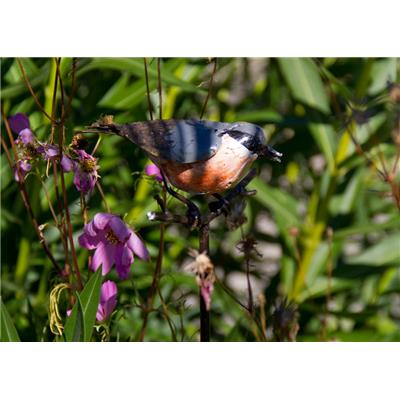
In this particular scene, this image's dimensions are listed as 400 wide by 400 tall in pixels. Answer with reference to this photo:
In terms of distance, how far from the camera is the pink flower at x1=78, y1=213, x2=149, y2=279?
89 cm

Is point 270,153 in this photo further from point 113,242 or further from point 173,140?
point 113,242

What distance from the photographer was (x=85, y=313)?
91cm

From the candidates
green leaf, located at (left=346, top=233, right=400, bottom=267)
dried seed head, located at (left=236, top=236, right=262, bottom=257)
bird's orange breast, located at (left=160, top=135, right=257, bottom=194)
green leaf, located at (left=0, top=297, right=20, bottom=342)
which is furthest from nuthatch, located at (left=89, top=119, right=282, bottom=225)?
green leaf, located at (left=346, top=233, right=400, bottom=267)

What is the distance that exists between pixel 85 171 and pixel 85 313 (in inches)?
6.4

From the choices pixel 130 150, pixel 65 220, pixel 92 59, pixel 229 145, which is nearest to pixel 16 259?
pixel 130 150

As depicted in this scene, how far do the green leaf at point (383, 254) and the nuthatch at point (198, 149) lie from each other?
2.65 feet

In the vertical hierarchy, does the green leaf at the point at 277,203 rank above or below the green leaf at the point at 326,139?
below

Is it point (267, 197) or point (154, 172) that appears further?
point (267, 197)

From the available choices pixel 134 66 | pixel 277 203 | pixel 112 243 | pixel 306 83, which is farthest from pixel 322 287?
pixel 112 243

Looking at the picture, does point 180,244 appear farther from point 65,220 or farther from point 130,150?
point 65,220

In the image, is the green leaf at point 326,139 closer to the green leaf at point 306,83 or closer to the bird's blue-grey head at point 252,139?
the green leaf at point 306,83

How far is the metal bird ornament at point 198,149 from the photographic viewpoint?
817 millimetres

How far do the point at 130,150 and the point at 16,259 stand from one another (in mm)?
292

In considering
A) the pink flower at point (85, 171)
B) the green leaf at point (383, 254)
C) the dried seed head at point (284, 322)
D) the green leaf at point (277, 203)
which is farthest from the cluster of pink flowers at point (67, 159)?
the green leaf at point (383, 254)
